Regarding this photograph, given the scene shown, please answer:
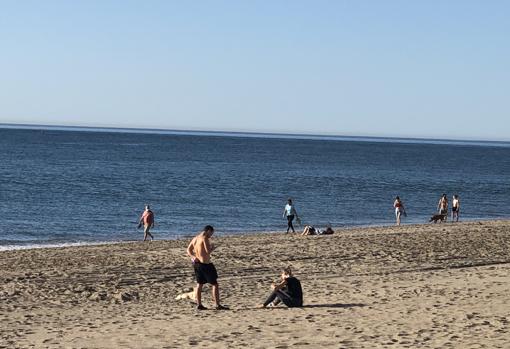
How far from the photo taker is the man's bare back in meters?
12.8

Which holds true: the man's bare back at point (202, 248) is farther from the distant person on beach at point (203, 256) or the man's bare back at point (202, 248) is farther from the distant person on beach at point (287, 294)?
the distant person on beach at point (287, 294)

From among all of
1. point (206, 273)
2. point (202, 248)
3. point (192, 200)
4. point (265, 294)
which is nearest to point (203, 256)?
point (202, 248)

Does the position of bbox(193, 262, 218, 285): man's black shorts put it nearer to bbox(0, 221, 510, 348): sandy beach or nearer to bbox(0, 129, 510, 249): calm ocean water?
bbox(0, 221, 510, 348): sandy beach

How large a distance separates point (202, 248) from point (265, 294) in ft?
8.77

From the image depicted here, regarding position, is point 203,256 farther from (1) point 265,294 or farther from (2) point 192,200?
(2) point 192,200

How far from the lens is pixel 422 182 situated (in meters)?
75.3

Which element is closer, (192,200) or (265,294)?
(265,294)

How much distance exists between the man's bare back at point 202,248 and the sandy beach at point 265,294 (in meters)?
0.89

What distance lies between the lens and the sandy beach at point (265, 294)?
11.0 metres

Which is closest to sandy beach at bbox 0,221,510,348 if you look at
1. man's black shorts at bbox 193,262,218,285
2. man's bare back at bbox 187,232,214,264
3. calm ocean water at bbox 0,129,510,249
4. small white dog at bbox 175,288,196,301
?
small white dog at bbox 175,288,196,301

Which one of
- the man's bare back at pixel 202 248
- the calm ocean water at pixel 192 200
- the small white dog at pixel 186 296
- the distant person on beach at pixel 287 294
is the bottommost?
the calm ocean water at pixel 192 200

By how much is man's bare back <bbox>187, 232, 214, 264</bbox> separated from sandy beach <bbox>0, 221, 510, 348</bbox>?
0.89 m

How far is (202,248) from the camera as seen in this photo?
42.2 ft

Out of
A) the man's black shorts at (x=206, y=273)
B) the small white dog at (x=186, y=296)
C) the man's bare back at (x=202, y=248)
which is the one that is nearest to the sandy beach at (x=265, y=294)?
the small white dog at (x=186, y=296)
